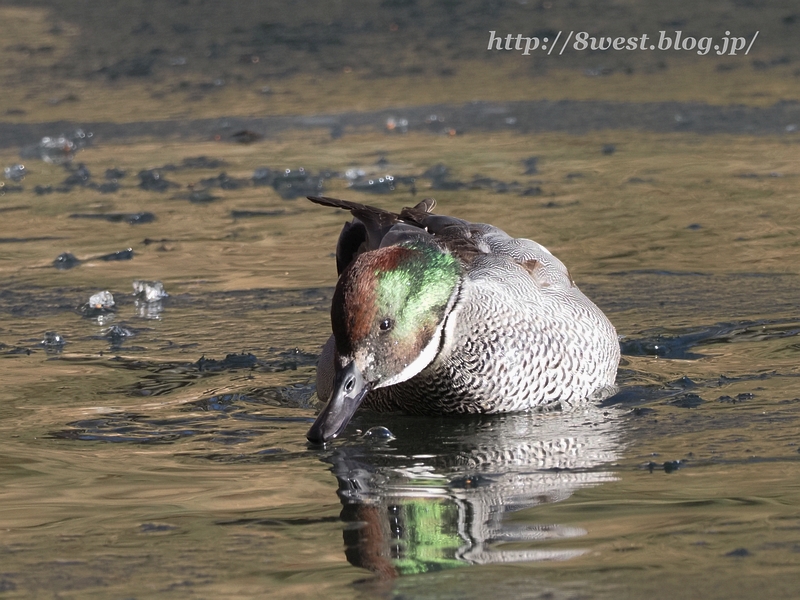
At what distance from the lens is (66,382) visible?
5996 millimetres

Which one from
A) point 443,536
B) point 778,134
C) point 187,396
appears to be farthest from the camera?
point 778,134

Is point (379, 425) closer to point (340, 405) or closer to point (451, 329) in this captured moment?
point (451, 329)

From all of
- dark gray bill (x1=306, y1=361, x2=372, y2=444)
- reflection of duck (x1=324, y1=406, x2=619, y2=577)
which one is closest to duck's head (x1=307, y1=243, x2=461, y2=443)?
dark gray bill (x1=306, y1=361, x2=372, y2=444)

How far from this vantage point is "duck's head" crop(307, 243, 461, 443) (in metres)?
4.64

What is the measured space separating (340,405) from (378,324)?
29cm

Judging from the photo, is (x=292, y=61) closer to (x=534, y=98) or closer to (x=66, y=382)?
(x=534, y=98)

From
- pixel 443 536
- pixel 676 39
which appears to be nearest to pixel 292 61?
pixel 676 39

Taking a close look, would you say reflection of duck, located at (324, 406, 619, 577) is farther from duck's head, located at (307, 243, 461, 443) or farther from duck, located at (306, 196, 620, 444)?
duck's head, located at (307, 243, 461, 443)

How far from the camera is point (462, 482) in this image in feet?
14.6

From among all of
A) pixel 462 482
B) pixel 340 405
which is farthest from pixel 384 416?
pixel 462 482

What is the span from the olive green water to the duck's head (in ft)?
0.81

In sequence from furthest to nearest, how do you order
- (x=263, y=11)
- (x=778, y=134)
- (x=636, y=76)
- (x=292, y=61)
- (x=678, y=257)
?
(x=263, y=11)
(x=292, y=61)
(x=636, y=76)
(x=778, y=134)
(x=678, y=257)

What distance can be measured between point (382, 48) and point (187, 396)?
8813 mm

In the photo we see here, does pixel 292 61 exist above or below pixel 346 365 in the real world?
above
